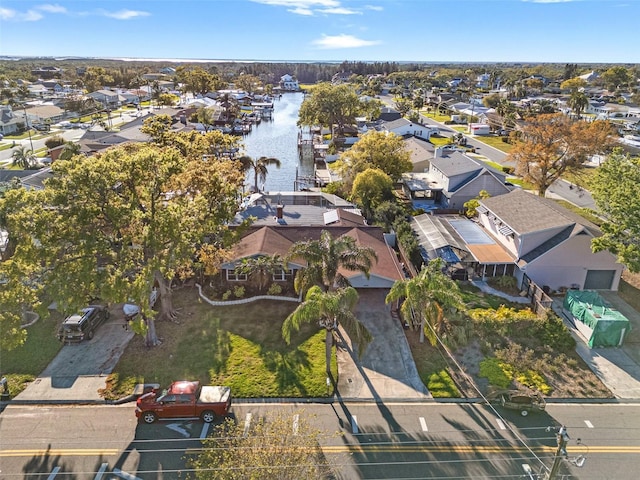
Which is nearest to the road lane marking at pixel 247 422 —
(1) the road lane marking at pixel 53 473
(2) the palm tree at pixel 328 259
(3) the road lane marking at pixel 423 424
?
(2) the palm tree at pixel 328 259

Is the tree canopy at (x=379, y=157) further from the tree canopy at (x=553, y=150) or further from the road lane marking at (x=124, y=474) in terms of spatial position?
the road lane marking at (x=124, y=474)

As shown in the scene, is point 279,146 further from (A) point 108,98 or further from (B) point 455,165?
(A) point 108,98

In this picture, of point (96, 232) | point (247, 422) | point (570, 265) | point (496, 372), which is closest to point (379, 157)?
point (570, 265)

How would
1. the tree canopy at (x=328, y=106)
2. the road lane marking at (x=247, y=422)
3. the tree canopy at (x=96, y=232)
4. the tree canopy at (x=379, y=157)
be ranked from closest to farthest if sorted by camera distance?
1. the road lane marking at (x=247, y=422)
2. the tree canopy at (x=96, y=232)
3. the tree canopy at (x=379, y=157)
4. the tree canopy at (x=328, y=106)

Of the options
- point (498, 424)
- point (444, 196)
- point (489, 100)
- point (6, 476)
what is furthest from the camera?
point (489, 100)

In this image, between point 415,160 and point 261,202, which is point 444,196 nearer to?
point 415,160

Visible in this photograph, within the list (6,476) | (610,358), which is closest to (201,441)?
(6,476)
